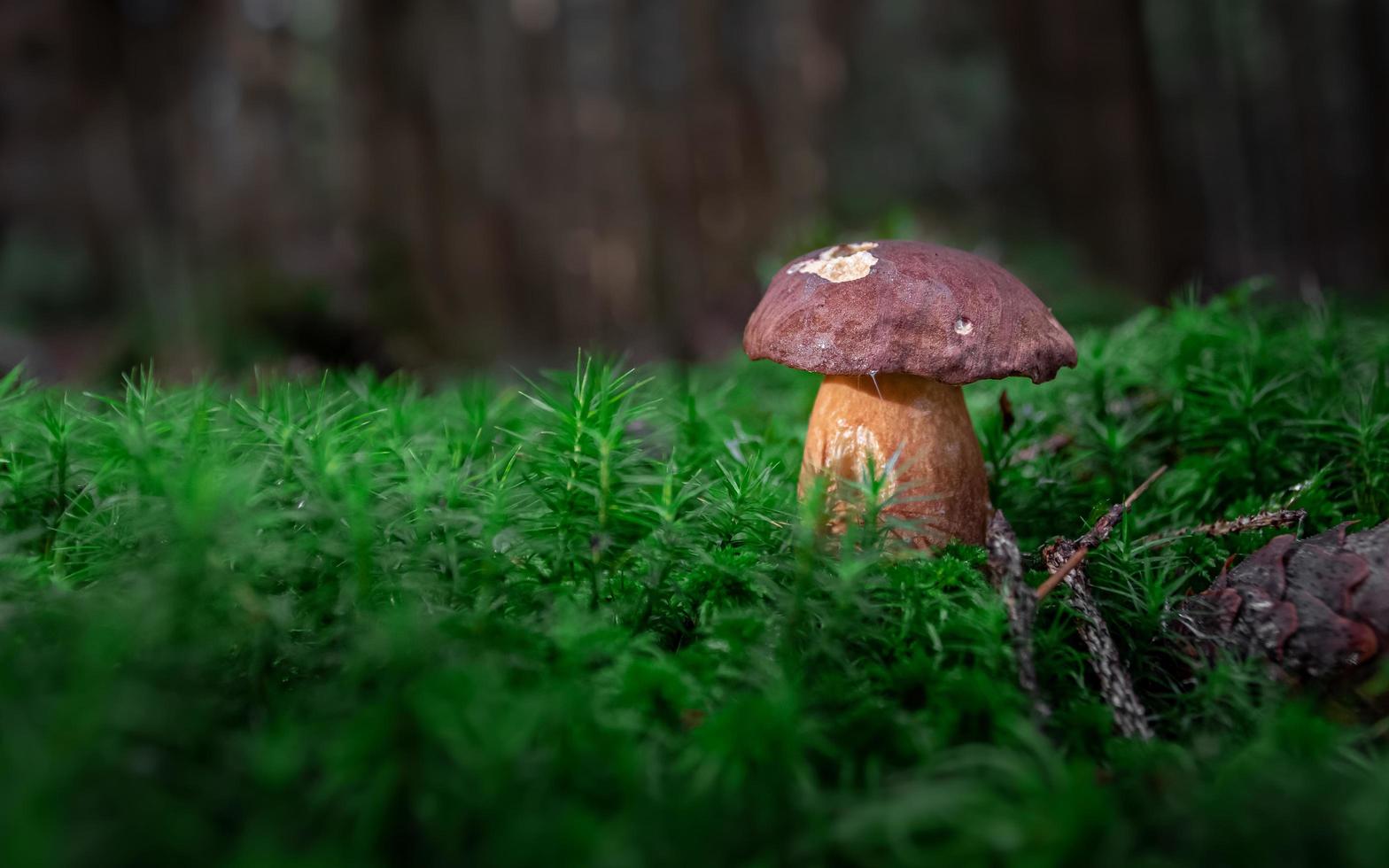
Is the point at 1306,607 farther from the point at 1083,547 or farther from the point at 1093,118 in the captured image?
the point at 1093,118

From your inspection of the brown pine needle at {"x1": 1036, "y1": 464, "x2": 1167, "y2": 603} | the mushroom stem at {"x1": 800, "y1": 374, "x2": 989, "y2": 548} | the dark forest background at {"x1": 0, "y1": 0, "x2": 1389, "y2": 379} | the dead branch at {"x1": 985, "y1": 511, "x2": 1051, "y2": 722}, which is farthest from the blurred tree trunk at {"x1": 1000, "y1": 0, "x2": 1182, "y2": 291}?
the dead branch at {"x1": 985, "y1": 511, "x2": 1051, "y2": 722}

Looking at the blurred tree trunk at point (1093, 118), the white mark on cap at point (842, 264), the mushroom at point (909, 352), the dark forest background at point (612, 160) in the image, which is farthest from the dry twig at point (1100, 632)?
the blurred tree trunk at point (1093, 118)

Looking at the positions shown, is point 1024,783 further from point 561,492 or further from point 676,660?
point 561,492

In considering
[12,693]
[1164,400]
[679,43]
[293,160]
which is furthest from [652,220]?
[12,693]

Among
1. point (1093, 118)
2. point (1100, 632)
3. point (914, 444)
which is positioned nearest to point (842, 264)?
point (914, 444)

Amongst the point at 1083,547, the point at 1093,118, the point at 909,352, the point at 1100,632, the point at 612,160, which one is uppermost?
the point at 612,160

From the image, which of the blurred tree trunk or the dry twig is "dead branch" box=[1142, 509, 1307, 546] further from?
the blurred tree trunk

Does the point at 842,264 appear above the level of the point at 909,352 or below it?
above
